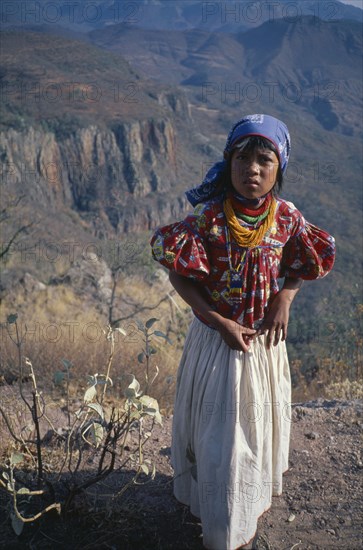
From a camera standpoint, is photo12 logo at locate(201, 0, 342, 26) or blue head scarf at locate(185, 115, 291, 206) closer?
blue head scarf at locate(185, 115, 291, 206)

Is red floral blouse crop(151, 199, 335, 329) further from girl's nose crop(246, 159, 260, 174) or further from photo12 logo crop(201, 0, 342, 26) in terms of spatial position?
photo12 logo crop(201, 0, 342, 26)

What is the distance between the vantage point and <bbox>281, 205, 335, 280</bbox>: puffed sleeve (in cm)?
169

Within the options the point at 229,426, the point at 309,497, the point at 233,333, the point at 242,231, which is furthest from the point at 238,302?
the point at 309,497

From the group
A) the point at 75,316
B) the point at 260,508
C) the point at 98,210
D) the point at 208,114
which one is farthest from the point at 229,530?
the point at 208,114

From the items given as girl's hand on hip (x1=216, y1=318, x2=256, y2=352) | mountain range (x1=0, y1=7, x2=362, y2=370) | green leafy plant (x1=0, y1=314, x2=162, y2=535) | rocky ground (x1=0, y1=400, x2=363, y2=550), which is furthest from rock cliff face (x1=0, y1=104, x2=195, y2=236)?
girl's hand on hip (x1=216, y1=318, x2=256, y2=352)

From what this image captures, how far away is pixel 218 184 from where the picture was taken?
5.35ft

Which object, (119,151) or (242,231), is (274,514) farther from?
(119,151)

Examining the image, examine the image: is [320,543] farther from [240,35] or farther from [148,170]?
[240,35]

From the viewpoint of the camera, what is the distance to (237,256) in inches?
62.6

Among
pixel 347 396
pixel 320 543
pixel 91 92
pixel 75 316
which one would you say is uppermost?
pixel 320 543

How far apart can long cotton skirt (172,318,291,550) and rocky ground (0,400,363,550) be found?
0.89 feet

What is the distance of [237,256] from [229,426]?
511mm

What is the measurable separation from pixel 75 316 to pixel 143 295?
2617 mm

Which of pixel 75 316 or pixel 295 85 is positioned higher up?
pixel 75 316
